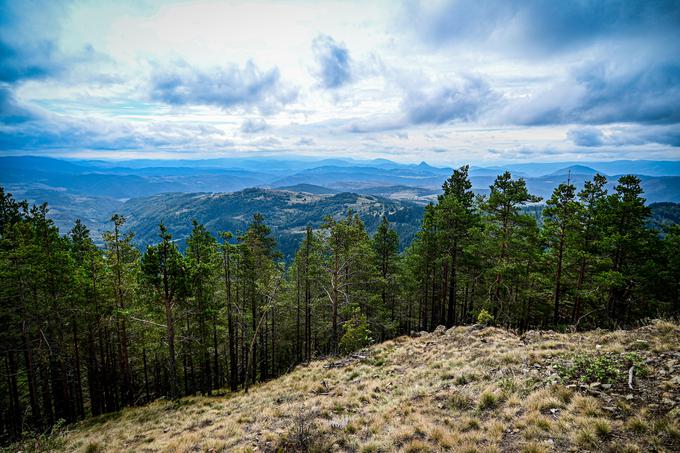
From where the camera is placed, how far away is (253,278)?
25.7 metres

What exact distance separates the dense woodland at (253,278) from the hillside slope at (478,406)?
18.8ft

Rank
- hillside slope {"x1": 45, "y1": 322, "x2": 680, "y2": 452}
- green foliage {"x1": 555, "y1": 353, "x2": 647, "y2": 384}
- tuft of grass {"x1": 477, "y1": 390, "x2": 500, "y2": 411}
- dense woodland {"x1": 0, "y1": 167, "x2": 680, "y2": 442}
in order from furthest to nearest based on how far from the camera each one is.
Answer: dense woodland {"x1": 0, "y1": 167, "x2": 680, "y2": 442} → tuft of grass {"x1": 477, "y1": 390, "x2": 500, "y2": 411} → green foliage {"x1": 555, "y1": 353, "x2": 647, "y2": 384} → hillside slope {"x1": 45, "y1": 322, "x2": 680, "y2": 452}

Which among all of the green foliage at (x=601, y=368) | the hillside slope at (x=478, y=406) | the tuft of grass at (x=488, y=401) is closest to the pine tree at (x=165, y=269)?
the hillside slope at (x=478, y=406)

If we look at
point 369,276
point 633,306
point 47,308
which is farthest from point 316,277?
point 633,306

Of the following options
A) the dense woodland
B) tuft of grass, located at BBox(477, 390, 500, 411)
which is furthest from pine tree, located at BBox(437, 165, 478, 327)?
tuft of grass, located at BBox(477, 390, 500, 411)

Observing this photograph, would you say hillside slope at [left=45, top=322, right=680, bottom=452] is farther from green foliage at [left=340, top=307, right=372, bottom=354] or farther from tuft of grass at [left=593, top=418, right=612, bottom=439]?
green foliage at [left=340, top=307, right=372, bottom=354]

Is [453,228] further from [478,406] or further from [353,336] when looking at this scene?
[478,406]

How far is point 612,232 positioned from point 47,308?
3723 centimetres

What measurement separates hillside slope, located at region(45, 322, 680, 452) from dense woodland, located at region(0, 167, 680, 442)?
18.8 feet

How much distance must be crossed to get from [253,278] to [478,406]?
20.1 meters

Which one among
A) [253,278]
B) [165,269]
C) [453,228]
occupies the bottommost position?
[253,278]

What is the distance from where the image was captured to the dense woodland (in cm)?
1944

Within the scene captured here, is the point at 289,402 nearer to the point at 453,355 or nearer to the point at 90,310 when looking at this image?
the point at 453,355

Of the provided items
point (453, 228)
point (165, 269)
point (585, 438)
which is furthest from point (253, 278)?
point (585, 438)
